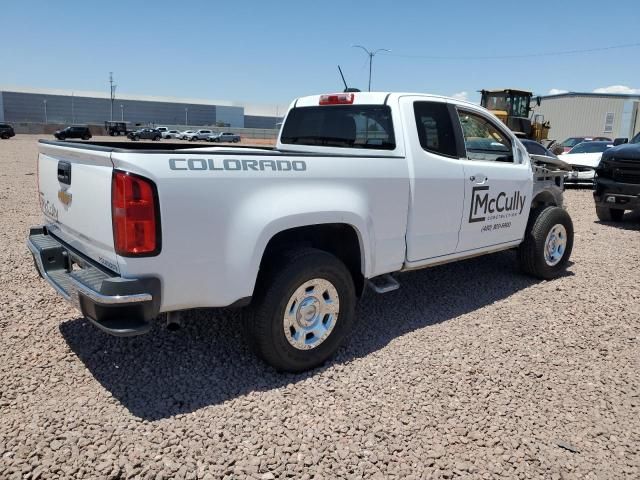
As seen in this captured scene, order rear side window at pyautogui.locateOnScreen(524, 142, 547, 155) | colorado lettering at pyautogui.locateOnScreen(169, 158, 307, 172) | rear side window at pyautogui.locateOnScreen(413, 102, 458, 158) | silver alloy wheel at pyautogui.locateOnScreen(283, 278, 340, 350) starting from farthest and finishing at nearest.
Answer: rear side window at pyautogui.locateOnScreen(524, 142, 547, 155) → rear side window at pyautogui.locateOnScreen(413, 102, 458, 158) → silver alloy wheel at pyautogui.locateOnScreen(283, 278, 340, 350) → colorado lettering at pyautogui.locateOnScreen(169, 158, 307, 172)

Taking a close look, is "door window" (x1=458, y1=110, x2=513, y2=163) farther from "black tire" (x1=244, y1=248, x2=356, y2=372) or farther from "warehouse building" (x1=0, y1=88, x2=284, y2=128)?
"warehouse building" (x1=0, y1=88, x2=284, y2=128)

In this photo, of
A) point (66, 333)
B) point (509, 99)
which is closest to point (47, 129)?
point (509, 99)

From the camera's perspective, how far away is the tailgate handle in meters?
3.17

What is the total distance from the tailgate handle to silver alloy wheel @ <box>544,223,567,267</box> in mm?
4861

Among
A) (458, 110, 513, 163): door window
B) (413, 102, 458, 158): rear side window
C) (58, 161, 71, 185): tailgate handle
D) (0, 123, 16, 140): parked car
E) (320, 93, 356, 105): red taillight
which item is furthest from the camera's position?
(0, 123, 16, 140): parked car

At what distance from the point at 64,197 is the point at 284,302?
1.58 m

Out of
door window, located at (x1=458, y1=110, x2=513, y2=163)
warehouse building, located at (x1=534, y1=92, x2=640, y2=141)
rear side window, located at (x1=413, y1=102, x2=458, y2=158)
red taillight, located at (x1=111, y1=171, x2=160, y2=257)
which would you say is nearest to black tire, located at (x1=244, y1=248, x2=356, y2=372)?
red taillight, located at (x1=111, y1=171, x2=160, y2=257)

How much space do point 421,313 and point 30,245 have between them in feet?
10.8

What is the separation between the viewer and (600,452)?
110 inches

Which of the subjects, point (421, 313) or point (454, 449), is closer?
point (454, 449)

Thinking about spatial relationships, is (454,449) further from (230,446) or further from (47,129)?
(47,129)

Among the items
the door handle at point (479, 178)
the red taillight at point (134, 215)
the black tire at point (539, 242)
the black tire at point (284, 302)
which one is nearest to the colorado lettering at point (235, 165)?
the red taillight at point (134, 215)

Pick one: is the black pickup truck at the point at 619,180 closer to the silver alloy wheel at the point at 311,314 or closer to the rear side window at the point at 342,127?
the rear side window at the point at 342,127

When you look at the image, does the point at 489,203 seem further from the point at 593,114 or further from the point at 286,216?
the point at 593,114
